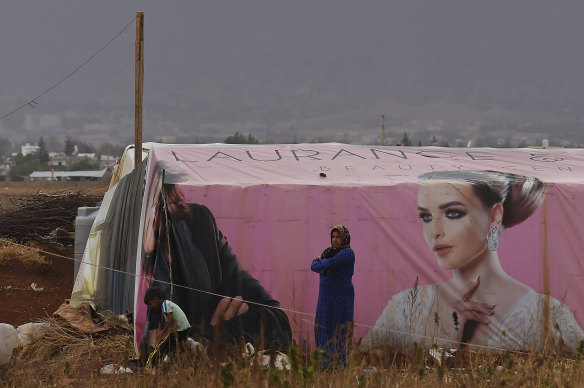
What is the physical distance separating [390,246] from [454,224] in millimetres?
730

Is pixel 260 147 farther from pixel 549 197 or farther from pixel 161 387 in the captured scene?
pixel 161 387

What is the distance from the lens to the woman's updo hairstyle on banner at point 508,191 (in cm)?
973

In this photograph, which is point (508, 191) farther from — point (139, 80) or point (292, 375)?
point (139, 80)

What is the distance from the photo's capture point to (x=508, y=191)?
980cm

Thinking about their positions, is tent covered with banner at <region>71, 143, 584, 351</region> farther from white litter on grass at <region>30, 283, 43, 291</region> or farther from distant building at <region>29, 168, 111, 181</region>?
distant building at <region>29, 168, 111, 181</region>

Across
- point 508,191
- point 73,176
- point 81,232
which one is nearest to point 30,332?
point 81,232

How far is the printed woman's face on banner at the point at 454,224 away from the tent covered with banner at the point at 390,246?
11 mm

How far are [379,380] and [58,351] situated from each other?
17.7 feet

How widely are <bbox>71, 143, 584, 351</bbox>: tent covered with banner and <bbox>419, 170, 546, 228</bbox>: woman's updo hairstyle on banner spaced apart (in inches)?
0.4

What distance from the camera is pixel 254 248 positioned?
31.2 feet

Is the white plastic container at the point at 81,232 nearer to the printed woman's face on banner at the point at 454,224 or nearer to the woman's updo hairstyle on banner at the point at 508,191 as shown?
the woman's updo hairstyle on banner at the point at 508,191

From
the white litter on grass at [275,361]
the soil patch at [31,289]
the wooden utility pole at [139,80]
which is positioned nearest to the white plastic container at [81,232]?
the soil patch at [31,289]

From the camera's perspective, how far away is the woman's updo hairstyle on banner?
973cm

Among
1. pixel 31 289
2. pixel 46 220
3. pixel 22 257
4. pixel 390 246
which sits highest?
pixel 390 246
